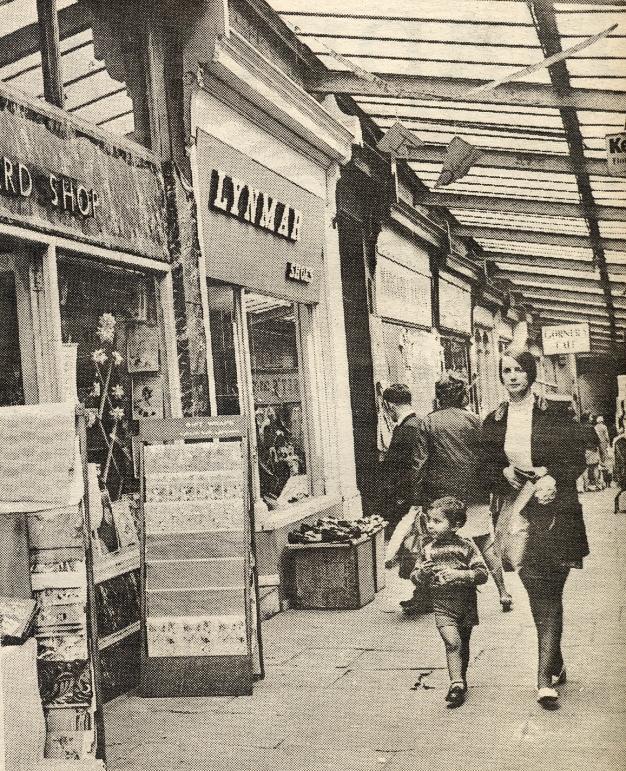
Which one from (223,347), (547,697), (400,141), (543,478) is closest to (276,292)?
(223,347)

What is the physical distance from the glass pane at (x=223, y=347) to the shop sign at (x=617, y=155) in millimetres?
2772

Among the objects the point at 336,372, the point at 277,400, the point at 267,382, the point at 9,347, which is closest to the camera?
the point at 9,347

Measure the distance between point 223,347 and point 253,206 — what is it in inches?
41.4

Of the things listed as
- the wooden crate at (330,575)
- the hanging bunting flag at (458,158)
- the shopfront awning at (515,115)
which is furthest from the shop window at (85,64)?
the wooden crate at (330,575)

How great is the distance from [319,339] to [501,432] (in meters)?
4.09

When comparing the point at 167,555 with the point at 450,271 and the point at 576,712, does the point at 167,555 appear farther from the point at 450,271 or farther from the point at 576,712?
the point at 450,271

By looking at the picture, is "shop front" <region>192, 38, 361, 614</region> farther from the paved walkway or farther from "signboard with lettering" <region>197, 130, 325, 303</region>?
the paved walkway

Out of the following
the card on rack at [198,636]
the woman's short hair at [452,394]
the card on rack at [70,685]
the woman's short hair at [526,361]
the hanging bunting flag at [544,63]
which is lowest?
the card on rack at [198,636]

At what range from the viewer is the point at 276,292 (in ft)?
22.6

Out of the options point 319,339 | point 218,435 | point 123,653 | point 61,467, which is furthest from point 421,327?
point 61,467

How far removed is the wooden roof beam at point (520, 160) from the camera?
559 centimetres

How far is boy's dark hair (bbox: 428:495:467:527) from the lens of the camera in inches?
154

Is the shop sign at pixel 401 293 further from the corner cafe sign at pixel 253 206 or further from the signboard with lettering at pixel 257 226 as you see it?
the corner cafe sign at pixel 253 206

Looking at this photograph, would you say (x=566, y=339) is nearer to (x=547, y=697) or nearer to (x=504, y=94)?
(x=547, y=697)
